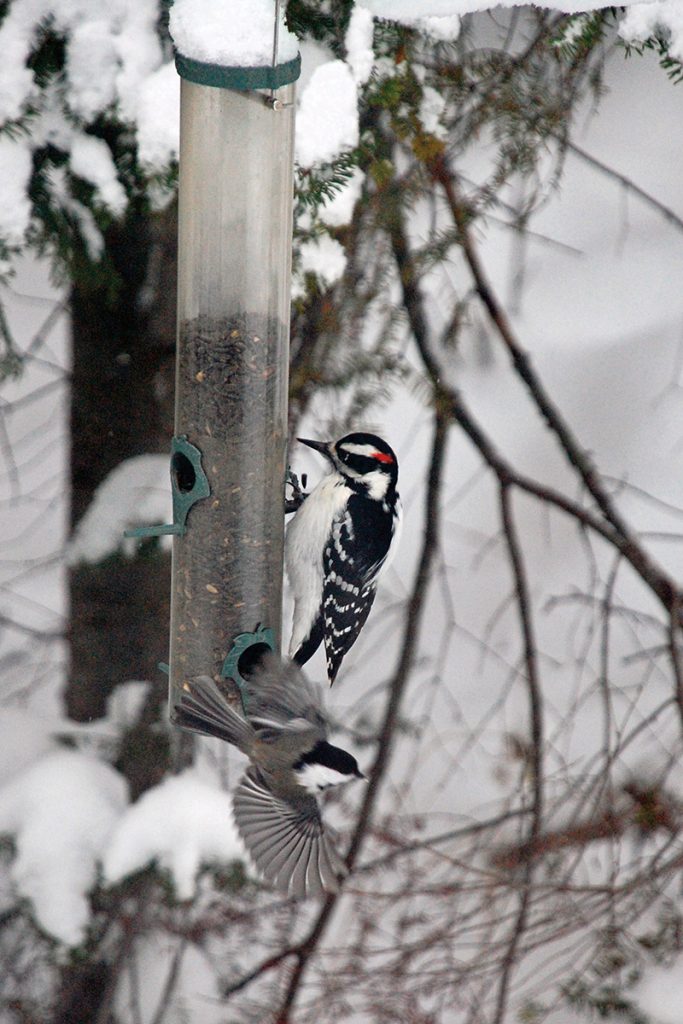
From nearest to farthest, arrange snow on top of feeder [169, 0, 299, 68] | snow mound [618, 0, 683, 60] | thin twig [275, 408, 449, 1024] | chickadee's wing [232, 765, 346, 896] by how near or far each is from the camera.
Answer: snow on top of feeder [169, 0, 299, 68] → chickadee's wing [232, 765, 346, 896] → snow mound [618, 0, 683, 60] → thin twig [275, 408, 449, 1024]

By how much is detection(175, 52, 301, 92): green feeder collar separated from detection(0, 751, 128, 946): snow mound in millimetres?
2030

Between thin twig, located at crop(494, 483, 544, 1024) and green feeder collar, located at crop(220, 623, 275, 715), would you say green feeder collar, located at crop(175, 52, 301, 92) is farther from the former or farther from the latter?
thin twig, located at crop(494, 483, 544, 1024)

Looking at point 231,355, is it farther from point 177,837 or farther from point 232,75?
point 177,837

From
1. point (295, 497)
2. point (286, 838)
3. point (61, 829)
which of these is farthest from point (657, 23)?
point (61, 829)

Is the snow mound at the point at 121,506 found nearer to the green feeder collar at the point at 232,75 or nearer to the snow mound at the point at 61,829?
the snow mound at the point at 61,829

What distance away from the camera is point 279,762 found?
2.13 m

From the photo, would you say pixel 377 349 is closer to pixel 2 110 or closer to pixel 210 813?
pixel 2 110

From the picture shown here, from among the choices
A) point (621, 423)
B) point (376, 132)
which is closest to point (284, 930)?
point (376, 132)

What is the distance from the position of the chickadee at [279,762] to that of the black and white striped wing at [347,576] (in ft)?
1.25

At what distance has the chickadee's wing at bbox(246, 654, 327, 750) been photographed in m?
2.02

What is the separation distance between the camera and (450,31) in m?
2.35

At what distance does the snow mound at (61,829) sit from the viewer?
10.3 feet

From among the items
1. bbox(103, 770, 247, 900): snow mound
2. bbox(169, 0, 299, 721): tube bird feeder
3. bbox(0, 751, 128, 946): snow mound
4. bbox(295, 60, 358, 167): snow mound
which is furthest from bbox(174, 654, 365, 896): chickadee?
bbox(0, 751, 128, 946): snow mound

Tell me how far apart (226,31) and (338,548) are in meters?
1.07
